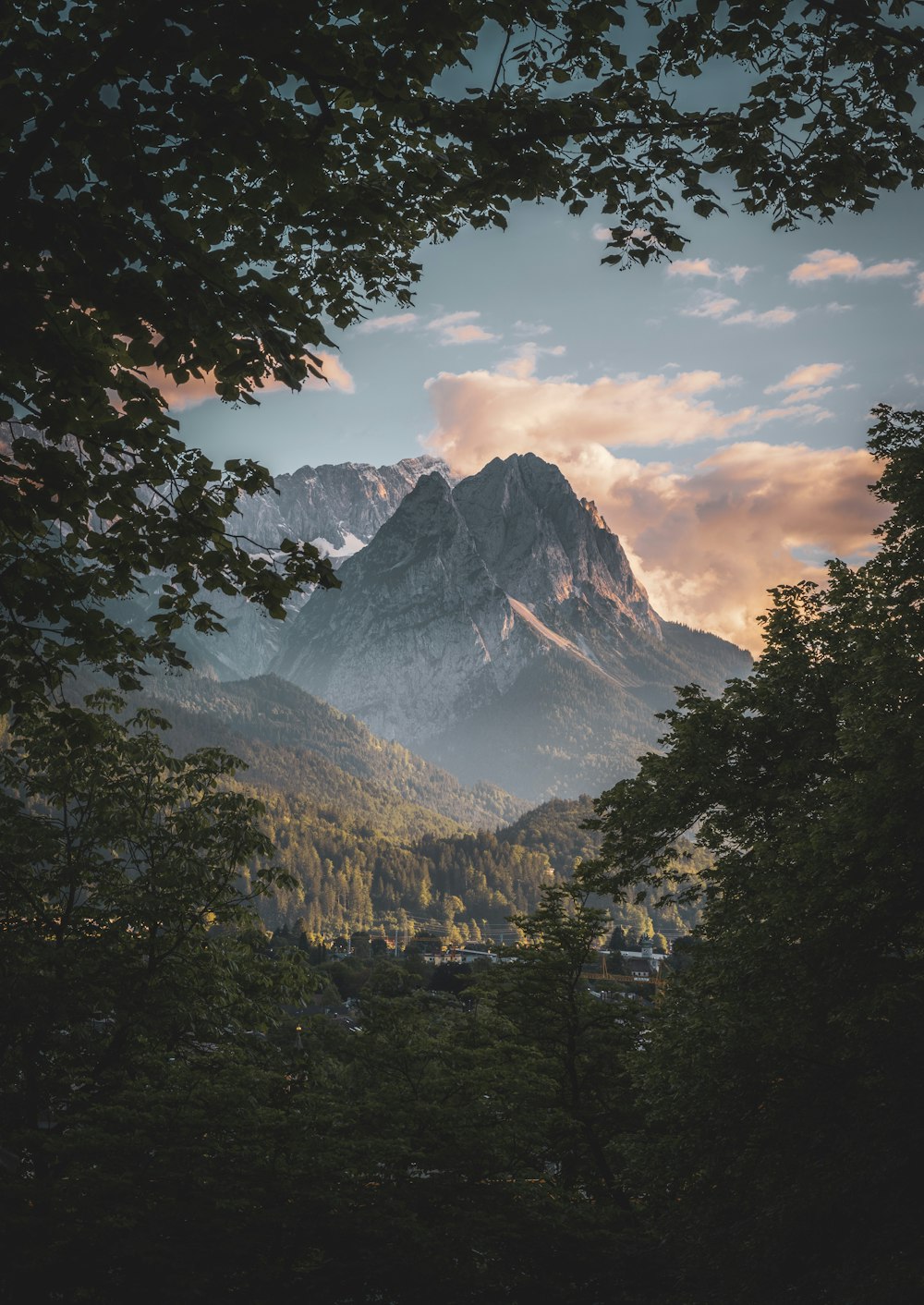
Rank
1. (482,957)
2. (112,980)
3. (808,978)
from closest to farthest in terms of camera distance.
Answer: (808,978) → (112,980) → (482,957)

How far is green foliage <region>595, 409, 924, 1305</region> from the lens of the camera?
8922 millimetres

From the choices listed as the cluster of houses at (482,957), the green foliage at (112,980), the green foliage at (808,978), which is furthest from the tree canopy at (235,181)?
the cluster of houses at (482,957)

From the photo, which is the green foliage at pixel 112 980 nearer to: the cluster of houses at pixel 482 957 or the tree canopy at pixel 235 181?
the tree canopy at pixel 235 181

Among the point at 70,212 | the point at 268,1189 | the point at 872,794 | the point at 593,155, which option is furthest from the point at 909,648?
the point at 70,212

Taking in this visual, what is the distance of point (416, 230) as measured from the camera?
809cm

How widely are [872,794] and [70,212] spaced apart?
11.2 m

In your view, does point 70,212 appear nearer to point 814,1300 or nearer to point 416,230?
point 416,230

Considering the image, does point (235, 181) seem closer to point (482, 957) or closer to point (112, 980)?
point (112, 980)

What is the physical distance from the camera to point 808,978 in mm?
11547

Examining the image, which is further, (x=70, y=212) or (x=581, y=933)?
(x=581, y=933)

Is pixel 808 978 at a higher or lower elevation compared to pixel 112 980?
higher

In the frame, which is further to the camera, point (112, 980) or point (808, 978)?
point (112, 980)

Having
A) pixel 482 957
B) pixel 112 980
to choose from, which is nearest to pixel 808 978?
pixel 112 980

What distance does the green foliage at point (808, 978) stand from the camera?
351 inches
